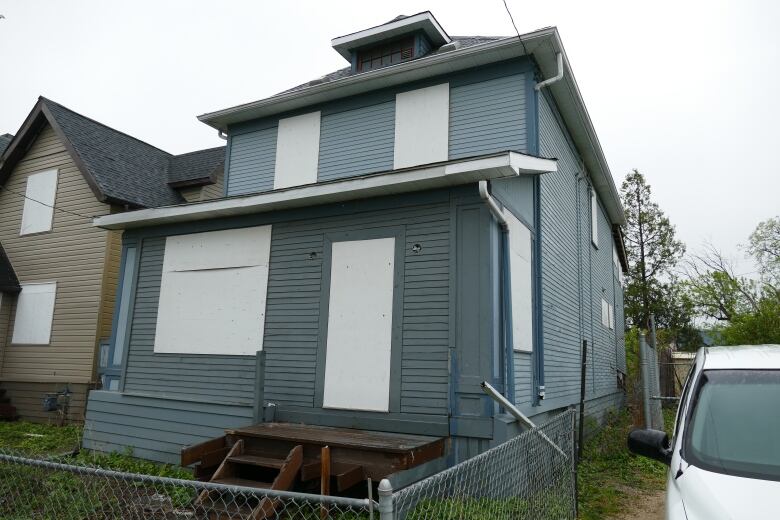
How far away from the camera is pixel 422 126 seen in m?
9.81

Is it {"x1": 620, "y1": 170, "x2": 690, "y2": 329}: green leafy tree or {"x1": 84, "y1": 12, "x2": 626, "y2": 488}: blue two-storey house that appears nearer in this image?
{"x1": 84, "y1": 12, "x2": 626, "y2": 488}: blue two-storey house

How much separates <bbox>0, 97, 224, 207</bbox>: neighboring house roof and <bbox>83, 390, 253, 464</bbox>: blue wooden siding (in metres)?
6.11

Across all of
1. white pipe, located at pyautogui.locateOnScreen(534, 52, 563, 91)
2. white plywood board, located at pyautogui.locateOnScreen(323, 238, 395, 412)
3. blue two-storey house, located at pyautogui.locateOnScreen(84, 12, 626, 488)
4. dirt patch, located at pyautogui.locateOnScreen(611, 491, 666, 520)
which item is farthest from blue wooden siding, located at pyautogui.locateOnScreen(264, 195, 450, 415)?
white pipe, located at pyautogui.locateOnScreen(534, 52, 563, 91)

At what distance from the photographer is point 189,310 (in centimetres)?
846

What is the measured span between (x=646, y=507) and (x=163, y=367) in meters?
7.11

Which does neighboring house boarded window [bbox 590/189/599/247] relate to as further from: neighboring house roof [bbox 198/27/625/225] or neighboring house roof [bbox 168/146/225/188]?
neighboring house roof [bbox 168/146/225/188]

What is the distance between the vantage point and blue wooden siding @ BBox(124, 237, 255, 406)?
7867 mm

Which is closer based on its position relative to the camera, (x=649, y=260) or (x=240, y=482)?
(x=240, y=482)

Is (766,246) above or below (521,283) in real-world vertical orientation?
above

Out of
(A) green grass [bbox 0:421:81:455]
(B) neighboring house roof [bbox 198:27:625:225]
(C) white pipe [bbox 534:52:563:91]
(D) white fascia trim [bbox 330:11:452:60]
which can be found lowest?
(A) green grass [bbox 0:421:81:455]

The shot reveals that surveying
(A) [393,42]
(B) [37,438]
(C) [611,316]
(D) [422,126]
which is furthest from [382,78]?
(C) [611,316]

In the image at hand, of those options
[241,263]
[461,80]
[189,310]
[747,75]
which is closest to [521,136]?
[461,80]

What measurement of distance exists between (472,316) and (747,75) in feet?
55.9

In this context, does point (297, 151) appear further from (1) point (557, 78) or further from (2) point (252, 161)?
(1) point (557, 78)
